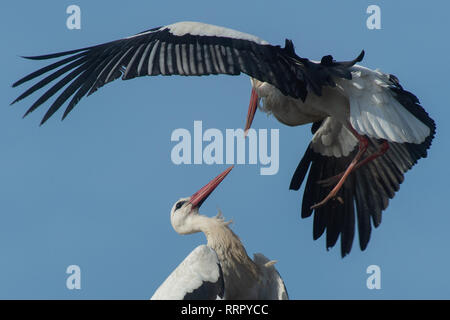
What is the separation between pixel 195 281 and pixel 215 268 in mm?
245

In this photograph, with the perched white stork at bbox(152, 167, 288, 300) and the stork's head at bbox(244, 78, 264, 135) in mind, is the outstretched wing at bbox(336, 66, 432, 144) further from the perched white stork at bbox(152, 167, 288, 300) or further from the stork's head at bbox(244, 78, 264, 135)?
the perched white stork at bbox(152, 167, 288, 300)

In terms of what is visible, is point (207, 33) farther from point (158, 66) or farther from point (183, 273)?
point (183, 273)

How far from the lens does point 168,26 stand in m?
14.1

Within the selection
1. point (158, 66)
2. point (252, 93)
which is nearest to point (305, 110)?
point (252, 93)

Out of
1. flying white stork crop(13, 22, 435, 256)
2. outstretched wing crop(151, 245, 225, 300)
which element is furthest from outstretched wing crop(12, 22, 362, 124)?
outstretched wing crop(151, 245, 225, 300)

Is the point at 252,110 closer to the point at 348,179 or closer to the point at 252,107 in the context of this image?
the point at 252,107

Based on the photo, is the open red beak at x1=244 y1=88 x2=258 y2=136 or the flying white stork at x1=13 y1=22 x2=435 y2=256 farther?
the open red beak at x1=244 y1=88 x2=258 y2=136

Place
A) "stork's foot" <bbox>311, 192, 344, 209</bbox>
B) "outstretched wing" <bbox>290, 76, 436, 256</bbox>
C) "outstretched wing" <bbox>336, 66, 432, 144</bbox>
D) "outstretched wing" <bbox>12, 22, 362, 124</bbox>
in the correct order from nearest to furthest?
"outstretched wing" <bbox>12, 22, 362, 124</bbox>, "outstretched wing" <bbox>336, 66, 432, 144</bbox>, "stork's foot" <bbox>311, 192, 344, 209</bbox>, "outstretched wing" <bbox>290, 76, 436, 256</bbox>

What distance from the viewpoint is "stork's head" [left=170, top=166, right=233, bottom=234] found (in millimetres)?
14984

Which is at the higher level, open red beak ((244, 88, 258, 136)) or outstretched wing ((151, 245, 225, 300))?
open red beak ((244, 88, 258, 136))

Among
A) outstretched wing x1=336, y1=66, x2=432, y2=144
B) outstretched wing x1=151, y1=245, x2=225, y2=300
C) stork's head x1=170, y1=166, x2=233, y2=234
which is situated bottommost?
outstretched wing x1=151, y1=245, x2=225, y2=300

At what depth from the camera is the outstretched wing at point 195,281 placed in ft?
45.6

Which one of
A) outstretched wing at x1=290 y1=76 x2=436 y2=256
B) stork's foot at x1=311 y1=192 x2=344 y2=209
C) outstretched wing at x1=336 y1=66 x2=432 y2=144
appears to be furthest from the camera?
outstretched wing at x1=290 y1=76 x2=436 y2=256

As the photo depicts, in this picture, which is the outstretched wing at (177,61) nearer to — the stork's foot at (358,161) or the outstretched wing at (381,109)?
the outstretched wing at (381,109)
